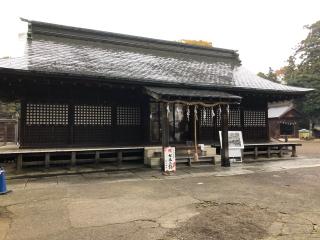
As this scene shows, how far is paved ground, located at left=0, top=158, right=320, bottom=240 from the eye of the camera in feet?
16.4

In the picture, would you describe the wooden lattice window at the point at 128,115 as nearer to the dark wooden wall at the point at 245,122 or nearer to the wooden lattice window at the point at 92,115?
the wooden lattice window at the point at 92,115

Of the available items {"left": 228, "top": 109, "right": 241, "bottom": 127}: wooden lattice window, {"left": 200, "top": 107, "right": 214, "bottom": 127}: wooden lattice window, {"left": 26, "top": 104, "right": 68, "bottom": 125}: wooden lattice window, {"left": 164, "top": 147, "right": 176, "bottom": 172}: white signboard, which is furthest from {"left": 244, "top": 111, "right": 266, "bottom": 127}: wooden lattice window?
{"left": 26, "top": 104, "right": 68, "bottom": 125}: wooden lattice window

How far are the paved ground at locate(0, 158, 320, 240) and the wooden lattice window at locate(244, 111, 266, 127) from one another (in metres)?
6.57

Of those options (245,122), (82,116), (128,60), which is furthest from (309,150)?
(82,116)

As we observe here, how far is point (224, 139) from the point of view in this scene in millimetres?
12664

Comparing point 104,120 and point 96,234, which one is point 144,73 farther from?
point 96,234

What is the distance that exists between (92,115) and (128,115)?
68.6 inches

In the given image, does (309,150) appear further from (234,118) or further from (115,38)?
(115,38)

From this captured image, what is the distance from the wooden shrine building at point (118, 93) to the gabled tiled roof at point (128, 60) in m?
0.05

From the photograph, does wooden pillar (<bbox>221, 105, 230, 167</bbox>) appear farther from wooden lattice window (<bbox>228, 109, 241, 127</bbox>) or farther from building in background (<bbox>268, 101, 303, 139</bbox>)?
building in background (<bbox>268, 101, 303, 139</bbox>)

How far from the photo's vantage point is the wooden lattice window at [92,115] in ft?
42.2

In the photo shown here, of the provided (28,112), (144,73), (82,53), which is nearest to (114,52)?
(82,53)

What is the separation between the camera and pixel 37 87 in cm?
1205

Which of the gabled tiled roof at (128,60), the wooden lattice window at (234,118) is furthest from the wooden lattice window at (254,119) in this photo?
the gabled tiled roof at (128,60)
